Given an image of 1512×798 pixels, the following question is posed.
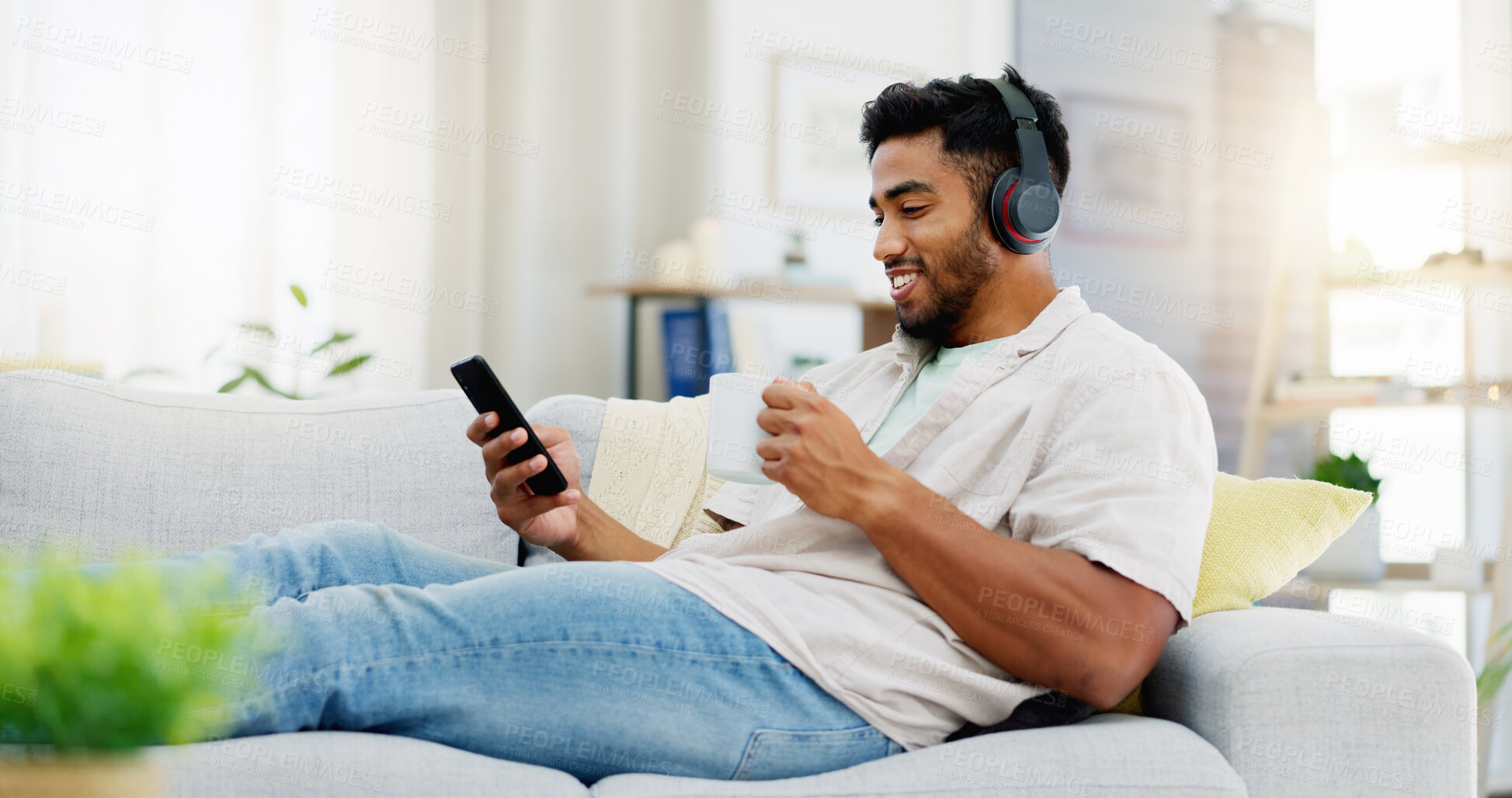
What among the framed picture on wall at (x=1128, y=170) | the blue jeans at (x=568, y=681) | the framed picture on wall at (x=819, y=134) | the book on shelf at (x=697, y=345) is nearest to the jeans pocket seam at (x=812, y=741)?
the blue jeans at (x=568, y=681)

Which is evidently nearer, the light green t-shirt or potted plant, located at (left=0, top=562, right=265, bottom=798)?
potted plant, located at (left=0, top=562, right=265, bottom=798)

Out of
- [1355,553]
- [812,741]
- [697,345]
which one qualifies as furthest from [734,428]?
[697,345]

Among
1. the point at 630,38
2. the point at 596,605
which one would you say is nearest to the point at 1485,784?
the point at 596,605

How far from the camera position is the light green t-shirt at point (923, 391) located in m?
1.33

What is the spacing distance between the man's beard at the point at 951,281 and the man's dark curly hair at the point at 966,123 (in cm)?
6

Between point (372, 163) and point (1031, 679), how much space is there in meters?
2.48

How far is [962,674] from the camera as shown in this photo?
1.05 meters

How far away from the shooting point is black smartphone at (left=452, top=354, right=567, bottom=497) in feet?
4.17

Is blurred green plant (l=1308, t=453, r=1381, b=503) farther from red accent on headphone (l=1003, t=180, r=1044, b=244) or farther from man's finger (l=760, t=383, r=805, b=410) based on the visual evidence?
man's finger (l=760, t=383, r=805, b=410)

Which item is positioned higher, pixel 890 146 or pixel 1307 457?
pixel 890 146

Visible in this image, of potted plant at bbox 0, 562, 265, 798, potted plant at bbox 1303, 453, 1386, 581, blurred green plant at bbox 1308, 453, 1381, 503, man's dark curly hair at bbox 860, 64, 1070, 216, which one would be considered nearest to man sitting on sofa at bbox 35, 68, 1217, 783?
man's dark curly hair at bbox 860, 64, 1070, 216

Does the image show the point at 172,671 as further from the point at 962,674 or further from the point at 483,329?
the point at 483,329

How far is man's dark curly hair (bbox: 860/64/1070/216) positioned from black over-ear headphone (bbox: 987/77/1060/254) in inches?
0.8

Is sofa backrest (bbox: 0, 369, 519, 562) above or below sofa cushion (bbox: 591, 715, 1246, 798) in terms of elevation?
above
